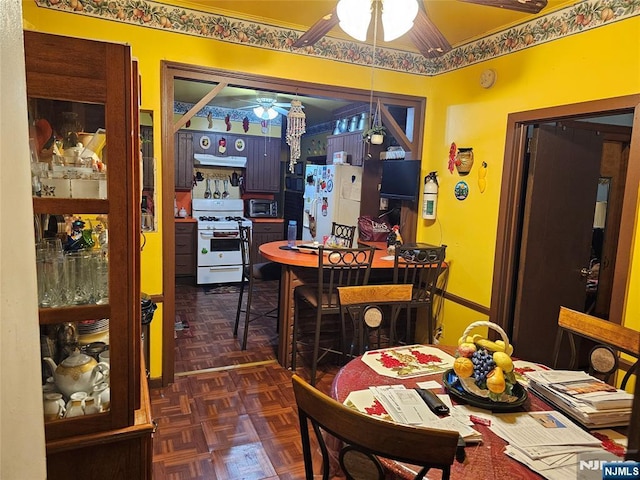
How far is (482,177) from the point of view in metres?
3.07

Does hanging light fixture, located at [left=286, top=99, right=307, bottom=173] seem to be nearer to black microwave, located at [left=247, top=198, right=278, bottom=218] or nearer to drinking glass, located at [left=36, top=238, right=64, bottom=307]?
black microwave, located at [left=247, top=198, right=278, bottom=218]

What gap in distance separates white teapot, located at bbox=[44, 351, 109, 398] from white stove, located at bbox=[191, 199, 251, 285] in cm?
427

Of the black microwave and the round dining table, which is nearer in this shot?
the round dining table

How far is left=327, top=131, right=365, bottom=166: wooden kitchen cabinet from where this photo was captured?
4777 mm

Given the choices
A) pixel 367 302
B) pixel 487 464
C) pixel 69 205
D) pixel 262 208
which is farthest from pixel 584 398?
pixel 262 208

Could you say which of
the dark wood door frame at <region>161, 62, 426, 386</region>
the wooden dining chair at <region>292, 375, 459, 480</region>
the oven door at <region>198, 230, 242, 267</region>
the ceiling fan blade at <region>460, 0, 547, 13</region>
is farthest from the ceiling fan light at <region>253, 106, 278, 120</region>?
the wooden dining chair at <region>292, 375, 459, 480</region>

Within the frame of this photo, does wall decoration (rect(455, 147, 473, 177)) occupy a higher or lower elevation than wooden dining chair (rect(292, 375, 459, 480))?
higher

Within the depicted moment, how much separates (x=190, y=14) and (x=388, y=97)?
64.0 inches

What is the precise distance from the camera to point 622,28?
85.8 inches

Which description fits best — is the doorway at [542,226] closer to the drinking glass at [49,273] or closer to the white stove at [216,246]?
the drinking glass at [49,273]

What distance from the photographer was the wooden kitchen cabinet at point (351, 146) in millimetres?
4777

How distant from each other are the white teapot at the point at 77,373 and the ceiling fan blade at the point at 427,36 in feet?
6.03

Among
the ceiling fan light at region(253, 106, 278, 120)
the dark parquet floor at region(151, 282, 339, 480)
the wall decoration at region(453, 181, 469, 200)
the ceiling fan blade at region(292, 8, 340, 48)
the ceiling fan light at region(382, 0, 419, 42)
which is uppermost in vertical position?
the ceiling fan light at region(253, 106, 278, 120)

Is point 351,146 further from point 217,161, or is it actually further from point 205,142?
point 205,142
